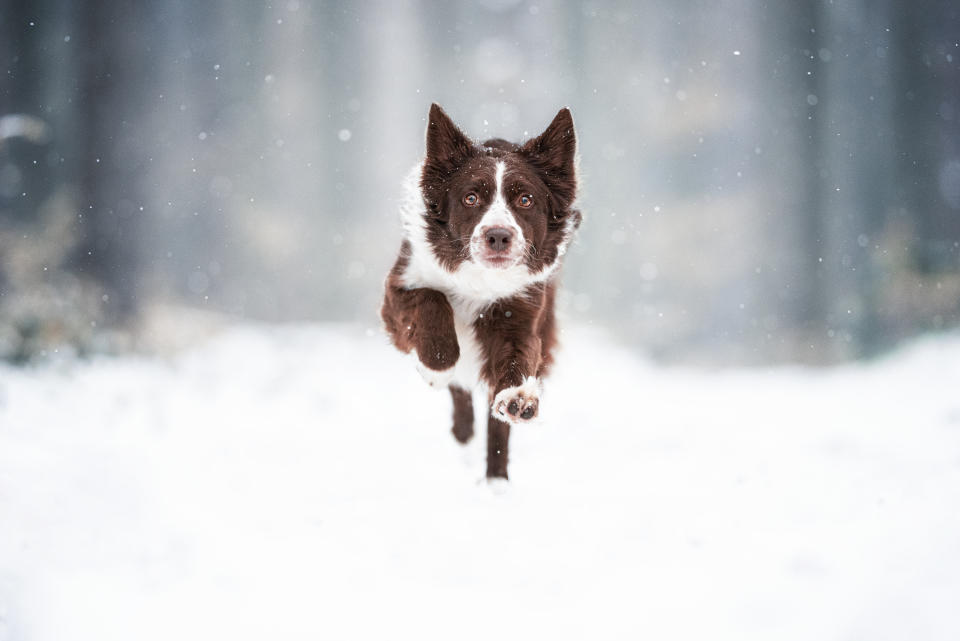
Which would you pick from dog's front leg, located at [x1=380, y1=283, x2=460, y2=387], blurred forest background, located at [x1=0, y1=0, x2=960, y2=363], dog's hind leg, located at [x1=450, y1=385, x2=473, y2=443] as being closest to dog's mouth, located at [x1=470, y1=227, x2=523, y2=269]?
dog's front leg, located at [x1=380, y1=283, x2=460, y2=387]

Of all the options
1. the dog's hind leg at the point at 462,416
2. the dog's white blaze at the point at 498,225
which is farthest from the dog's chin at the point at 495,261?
the dog's hind leg at the point at 462,416

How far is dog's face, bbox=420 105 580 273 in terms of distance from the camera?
3617 millimetres

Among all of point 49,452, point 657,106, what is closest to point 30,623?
point 49,452

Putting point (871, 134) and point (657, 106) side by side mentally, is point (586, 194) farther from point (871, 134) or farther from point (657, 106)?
point (657, 106)

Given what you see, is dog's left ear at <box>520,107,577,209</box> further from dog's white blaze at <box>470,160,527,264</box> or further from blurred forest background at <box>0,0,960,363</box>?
blurred forest background at <box>0,0,960,363</box>

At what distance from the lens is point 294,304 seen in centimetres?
1566

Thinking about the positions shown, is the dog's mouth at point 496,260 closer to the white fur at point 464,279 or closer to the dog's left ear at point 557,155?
the white fur at point 464,279

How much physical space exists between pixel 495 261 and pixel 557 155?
36.9 inches

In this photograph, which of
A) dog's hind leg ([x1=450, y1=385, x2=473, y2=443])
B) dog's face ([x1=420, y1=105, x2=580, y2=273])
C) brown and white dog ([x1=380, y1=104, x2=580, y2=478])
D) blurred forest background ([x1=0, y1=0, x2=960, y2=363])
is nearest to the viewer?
dog's face ([x1=420, y1=105, x2=580, y2=273])

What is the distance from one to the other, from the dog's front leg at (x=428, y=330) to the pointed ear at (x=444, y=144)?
73 centimetres

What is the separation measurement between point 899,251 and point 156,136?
42.4ft

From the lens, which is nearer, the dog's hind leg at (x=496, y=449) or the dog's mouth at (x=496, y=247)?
the dog's mouth at (x=496, y=247)

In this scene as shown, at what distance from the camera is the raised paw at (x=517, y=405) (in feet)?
11.0

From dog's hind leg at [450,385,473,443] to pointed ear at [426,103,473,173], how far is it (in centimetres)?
166
